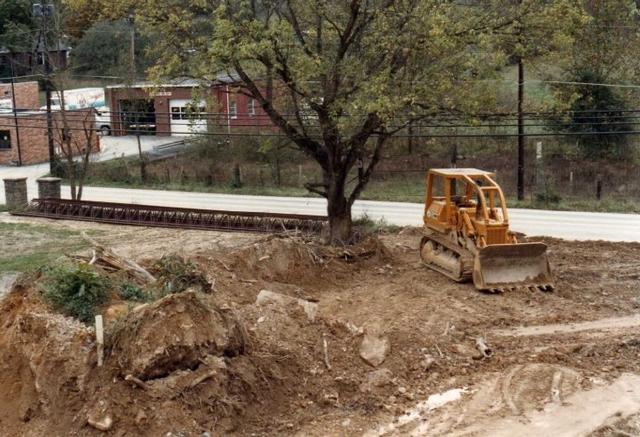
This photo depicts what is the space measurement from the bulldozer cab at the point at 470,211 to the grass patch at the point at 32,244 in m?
9.28

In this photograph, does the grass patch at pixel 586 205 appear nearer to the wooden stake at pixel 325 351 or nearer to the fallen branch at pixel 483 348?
the fallen branch at pixel 483 348

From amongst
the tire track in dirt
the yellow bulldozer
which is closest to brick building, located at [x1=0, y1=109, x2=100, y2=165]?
the yellow bulldozer

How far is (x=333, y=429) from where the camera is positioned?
382 inches

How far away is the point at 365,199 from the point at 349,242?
49.0ft

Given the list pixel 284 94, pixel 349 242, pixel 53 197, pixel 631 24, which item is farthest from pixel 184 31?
pixel 631 24

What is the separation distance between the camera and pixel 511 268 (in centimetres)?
1560

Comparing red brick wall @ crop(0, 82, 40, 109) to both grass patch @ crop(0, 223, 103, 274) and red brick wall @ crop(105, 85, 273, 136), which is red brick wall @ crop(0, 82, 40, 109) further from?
grass patch @ crop(0, 223, 103, 274)

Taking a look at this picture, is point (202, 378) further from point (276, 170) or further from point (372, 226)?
point (276, 170)

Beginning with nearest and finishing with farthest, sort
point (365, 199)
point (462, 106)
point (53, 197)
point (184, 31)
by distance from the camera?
1. point (462, 106)
2. point (184, 31)
3. point (53, 197)
4. point (365, 199)

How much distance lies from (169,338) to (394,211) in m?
22.1

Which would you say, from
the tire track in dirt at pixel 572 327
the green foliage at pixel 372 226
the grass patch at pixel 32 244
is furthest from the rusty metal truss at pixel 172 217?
the tire track in dirt at pixel 572 327

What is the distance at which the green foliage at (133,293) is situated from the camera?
11695 mm

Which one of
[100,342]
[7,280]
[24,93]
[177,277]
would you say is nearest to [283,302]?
[177,277]

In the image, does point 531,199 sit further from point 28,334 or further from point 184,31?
point 28,334
